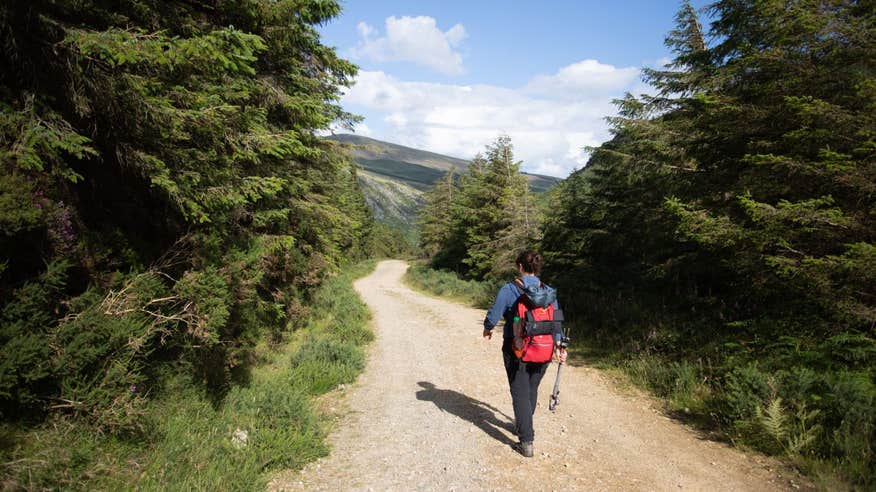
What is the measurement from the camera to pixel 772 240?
5.88 m

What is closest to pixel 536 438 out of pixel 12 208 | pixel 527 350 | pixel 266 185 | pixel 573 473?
pixel 573 473

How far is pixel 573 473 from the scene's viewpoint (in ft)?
14.0

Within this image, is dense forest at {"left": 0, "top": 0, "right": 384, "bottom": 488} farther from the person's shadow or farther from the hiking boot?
the hiking boot

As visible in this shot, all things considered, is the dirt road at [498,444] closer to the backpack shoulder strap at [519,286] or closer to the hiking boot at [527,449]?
the hiking boot at [527,449]

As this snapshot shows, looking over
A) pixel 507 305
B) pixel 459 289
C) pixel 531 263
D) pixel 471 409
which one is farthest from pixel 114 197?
pixel 459 289

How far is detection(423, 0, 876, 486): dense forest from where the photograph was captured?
494 cm

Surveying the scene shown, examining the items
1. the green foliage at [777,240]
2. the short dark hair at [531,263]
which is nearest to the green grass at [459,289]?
the green foliage at [777,240]

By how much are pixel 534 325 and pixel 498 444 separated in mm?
1590

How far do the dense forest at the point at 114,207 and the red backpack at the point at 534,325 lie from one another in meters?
3.06

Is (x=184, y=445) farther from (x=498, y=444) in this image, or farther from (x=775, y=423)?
(x=775, y=423)

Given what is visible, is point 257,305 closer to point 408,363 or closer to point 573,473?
point 408,363

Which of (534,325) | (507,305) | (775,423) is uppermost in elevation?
(507,305)

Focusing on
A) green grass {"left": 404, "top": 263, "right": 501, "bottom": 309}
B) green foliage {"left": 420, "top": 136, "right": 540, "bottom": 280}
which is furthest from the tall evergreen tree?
green foliage {"left": 420, "top": 136, "right": 540, "bottom": 280}

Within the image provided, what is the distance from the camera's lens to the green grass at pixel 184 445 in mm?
2957
